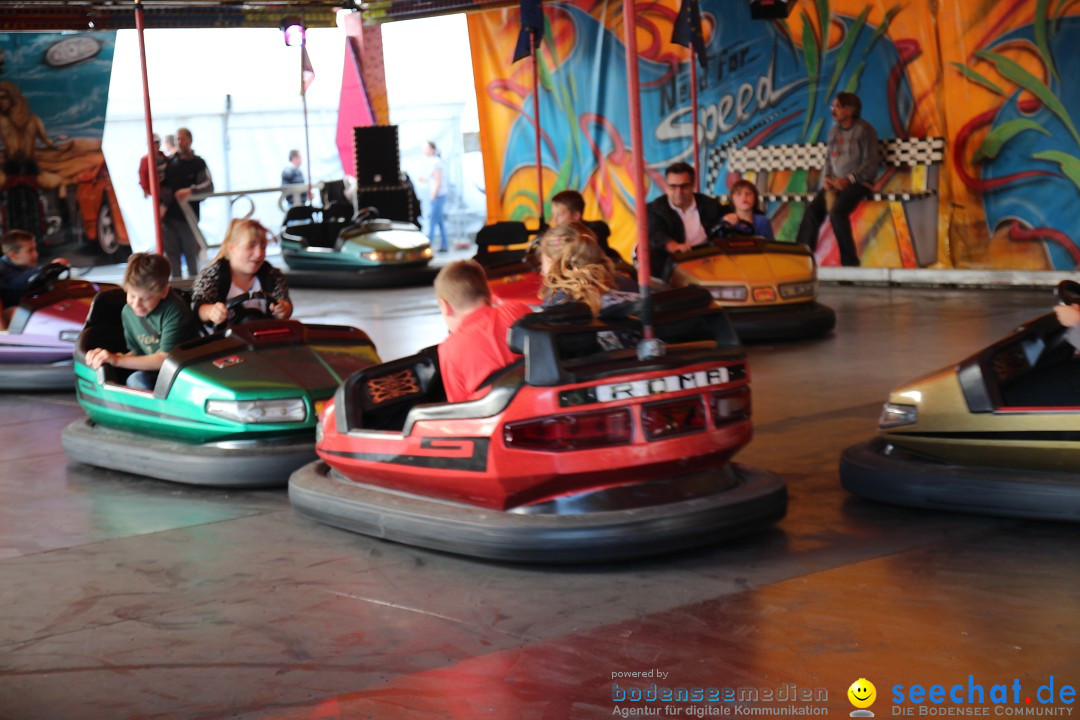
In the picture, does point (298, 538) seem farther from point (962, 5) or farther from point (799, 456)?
point (962, 5)

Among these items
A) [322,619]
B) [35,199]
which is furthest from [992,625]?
[35,199]

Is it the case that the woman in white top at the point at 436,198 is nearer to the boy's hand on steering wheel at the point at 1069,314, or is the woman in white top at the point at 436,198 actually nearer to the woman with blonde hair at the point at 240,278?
the woman with blonde hair at the point at 240,278

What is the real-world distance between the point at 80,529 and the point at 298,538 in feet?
2.07

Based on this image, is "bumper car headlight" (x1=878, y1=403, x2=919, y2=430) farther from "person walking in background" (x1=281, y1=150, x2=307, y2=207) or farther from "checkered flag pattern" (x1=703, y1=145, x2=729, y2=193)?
"person walking in background" (x1=281, y1=150, x2=307, y2=207)

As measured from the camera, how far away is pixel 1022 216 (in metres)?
8.33

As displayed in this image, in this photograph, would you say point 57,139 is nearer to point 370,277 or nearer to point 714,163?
point 370,277

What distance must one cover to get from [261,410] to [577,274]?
1.10 meters

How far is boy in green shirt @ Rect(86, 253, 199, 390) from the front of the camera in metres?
4.22

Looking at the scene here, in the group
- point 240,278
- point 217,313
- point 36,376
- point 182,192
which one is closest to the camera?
point 217,313

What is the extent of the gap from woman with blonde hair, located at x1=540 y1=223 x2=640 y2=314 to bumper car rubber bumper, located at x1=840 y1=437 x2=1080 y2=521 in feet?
2.43

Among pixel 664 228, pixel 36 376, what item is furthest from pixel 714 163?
pixel 36 376

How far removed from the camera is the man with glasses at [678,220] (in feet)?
21.1

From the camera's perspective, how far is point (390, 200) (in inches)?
437

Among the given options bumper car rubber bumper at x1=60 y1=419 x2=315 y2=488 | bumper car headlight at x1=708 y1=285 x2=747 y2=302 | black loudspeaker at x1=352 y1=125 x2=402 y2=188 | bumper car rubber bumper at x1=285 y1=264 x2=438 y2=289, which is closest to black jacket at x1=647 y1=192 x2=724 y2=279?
bumper car headlight at x1=708 y1=285 x2=747 y2=302
